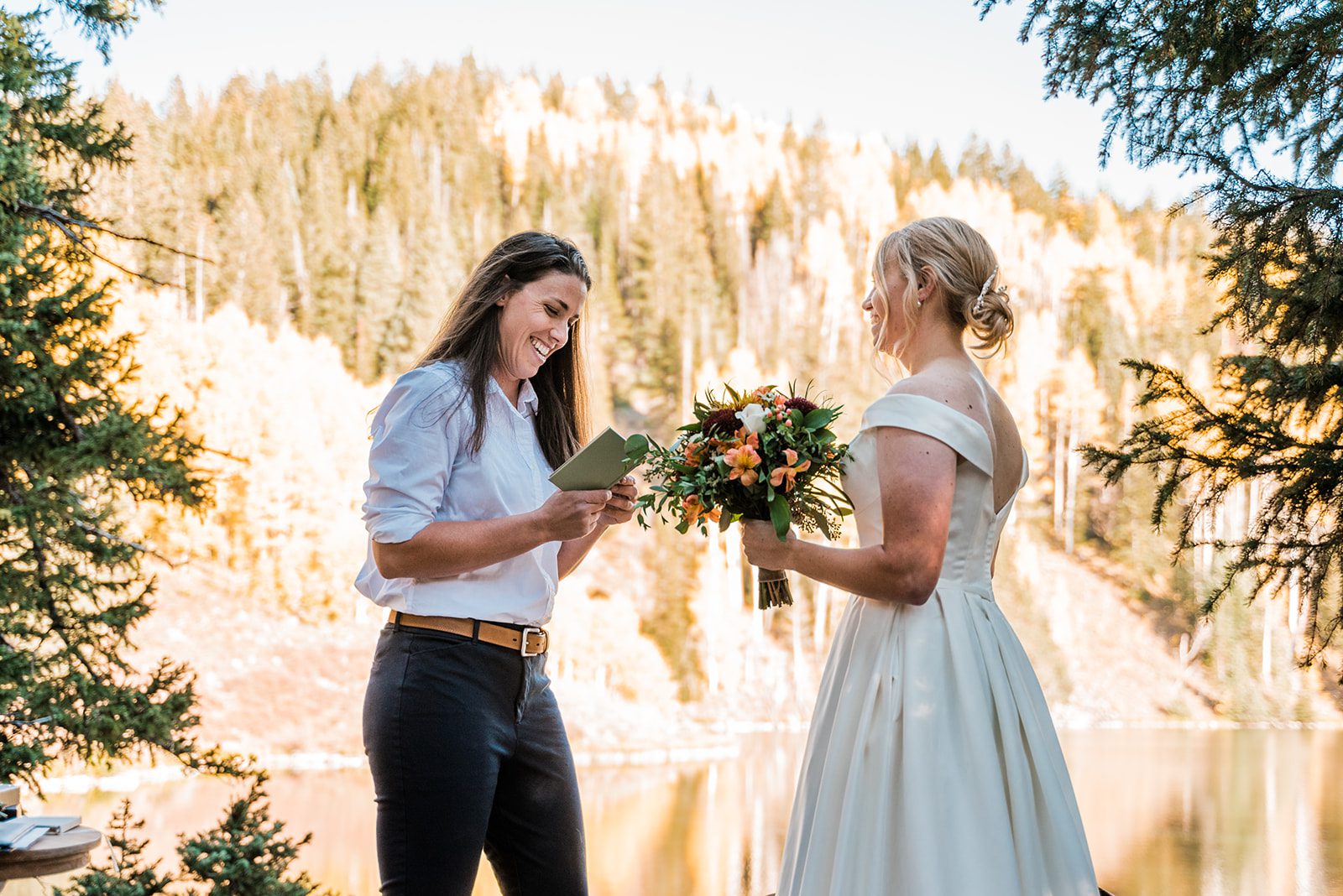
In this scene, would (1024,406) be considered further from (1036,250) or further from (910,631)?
(910,631)

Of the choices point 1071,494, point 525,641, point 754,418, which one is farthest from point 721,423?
point 1071,494

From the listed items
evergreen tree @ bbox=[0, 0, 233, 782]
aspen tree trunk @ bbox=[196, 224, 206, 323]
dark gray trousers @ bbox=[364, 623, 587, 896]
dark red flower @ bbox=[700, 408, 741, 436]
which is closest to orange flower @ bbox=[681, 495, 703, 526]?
dark red flower @ bbox=[700, 408, 741, 436]

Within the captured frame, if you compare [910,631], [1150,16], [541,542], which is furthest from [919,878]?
[1150,16]

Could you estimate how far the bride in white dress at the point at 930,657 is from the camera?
161 cm

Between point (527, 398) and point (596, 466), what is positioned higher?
point (527, 398)

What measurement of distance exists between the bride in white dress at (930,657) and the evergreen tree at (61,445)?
130 inches

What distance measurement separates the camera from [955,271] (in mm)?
1749

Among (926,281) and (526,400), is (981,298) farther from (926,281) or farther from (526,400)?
(526,400)

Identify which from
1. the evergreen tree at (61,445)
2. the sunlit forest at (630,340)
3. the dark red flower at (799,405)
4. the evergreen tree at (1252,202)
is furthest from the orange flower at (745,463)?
the sunlit forest at (630,340)

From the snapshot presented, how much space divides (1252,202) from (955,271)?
1358mm

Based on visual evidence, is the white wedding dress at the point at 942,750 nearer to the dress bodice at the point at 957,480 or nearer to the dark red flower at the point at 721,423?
the dress bodice at the point at 957,480

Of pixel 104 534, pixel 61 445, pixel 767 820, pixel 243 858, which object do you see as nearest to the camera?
pixel 61 445

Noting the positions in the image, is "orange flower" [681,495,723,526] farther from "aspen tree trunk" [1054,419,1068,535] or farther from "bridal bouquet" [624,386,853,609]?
"aspen tree trunk" [1054,419,1068,535]

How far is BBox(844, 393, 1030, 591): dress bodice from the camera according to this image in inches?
64.4
